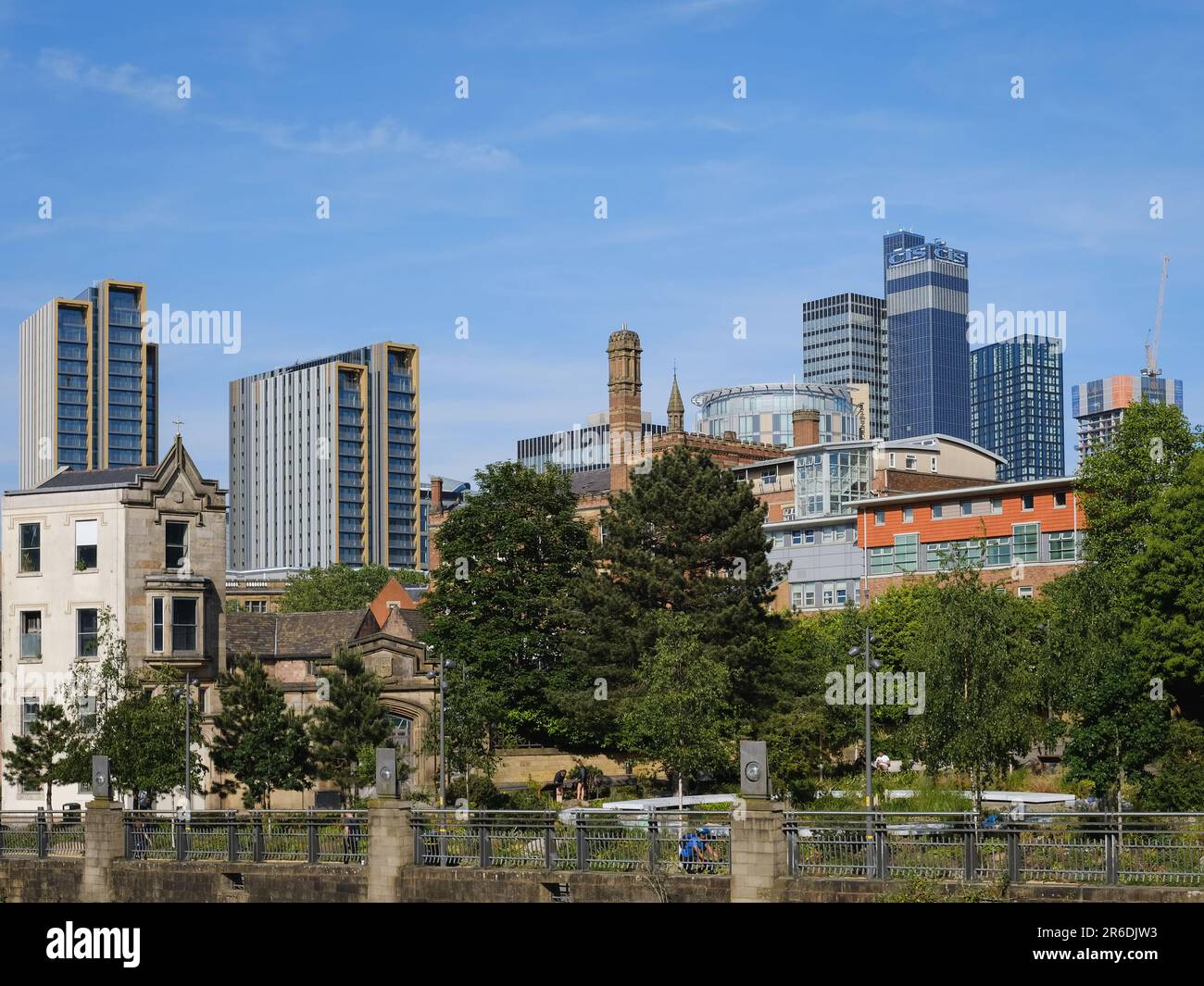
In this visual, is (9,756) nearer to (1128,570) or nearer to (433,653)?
(433,653)

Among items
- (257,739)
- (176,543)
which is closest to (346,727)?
(257,739)

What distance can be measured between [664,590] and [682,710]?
11554 millimetres

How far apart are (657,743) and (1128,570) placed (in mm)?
22229

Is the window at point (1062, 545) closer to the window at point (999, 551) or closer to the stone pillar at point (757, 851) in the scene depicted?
the window at point (999, 551)

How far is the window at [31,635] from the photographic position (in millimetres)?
61438

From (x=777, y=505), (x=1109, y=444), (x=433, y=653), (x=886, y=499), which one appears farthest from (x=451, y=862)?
(x=777, y=505)

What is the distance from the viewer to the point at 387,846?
1400 inches

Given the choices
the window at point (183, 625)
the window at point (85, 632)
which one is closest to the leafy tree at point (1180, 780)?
the window at point (183, 625)

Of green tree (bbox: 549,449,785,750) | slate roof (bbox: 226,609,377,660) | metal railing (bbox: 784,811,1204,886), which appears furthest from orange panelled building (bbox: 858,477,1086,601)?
metal railing (bbox: 784,811,1204,886)

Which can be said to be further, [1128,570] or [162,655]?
[1128,570]

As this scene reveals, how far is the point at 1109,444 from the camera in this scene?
261ft

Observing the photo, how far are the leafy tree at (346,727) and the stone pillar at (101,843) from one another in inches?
622

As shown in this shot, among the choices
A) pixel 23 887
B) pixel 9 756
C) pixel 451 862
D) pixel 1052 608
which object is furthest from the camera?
pixel 1052 608

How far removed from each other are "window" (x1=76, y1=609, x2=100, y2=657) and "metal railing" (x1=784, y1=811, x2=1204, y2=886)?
1431 inches
